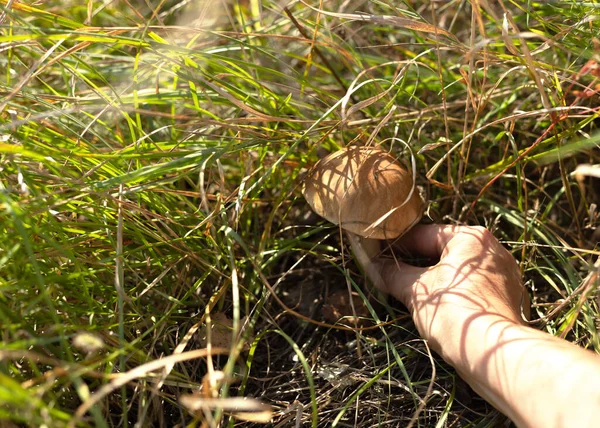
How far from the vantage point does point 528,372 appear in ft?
3.33

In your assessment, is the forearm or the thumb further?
the thumb

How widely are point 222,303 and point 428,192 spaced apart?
69 centimetres

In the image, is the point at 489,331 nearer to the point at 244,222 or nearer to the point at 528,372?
the point at 528,372

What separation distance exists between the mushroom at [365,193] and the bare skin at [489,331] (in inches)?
5.6

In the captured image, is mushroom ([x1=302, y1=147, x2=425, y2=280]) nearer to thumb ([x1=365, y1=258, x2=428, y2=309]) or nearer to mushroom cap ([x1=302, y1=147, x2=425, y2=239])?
mushroom cap ([x1=302, y1=147, x2=425, y2=239])

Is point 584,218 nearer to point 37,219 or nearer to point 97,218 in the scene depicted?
point 97,218

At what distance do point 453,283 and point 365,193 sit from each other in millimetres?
304

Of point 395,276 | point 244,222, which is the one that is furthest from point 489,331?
point 244,222

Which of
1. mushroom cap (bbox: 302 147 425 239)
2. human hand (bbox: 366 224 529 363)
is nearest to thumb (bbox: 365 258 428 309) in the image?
human hand (bbox: 366 224 529 363)

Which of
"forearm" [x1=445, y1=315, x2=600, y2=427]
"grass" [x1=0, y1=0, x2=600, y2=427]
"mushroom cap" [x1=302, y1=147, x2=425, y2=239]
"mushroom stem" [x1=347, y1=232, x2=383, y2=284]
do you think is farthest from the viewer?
"mushroom stem" [x1=347, y1=232, x2=383, y2=284]

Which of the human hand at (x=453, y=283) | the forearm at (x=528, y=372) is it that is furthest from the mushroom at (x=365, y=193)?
the forearm at (x=528, y=372)

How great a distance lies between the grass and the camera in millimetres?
1179

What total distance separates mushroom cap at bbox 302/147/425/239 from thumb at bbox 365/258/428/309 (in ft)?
0.39

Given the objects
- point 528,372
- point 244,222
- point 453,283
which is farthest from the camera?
point 244,222
